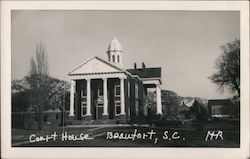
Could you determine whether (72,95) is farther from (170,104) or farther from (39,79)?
(170,104)

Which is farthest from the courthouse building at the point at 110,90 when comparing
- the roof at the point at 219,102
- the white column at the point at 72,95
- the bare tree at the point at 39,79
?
the roof at the point at 219,102

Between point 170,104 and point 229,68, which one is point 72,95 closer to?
point 170,104

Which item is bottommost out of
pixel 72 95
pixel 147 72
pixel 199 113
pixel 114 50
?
pixel 199 113

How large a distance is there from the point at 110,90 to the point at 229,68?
26.3 inches

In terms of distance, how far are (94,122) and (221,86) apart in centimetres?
73

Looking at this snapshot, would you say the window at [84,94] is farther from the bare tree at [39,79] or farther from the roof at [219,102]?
the roof at [219,102]

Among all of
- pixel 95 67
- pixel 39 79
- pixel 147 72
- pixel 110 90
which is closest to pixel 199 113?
pixel 147 72

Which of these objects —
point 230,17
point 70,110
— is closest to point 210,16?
point 230,17

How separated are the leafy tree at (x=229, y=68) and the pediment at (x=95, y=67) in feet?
1.80

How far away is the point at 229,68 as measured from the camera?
368cm

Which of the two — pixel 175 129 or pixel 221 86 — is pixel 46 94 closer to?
pixel 175 129

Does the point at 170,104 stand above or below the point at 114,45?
below

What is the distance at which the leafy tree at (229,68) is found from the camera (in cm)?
366

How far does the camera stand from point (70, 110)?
3.72 m
